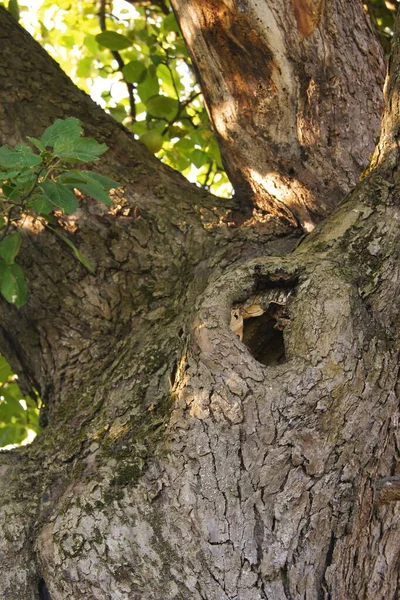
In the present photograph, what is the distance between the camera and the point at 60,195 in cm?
201

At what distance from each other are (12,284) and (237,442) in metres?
0.92

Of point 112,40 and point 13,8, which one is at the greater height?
point 13,8

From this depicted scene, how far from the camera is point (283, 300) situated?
201 cm

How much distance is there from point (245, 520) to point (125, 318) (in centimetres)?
92

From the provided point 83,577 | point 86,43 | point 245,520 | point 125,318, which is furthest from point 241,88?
point 86,43

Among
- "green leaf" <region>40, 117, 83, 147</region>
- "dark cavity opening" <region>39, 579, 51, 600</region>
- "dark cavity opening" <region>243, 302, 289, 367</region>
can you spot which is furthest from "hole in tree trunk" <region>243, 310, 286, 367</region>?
"dark cavity opening" <region>39, 579, 51, 600</region>

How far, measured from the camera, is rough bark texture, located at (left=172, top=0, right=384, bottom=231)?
253 cm

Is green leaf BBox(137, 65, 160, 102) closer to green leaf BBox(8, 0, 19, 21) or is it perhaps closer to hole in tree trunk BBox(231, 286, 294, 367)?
green leaf BBox(8, 0, 19, 21)

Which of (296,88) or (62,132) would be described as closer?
(62,132)

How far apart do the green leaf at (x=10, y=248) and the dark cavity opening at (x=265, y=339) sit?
753 millimetres

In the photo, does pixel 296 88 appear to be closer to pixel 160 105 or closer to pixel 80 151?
pixel 80 151

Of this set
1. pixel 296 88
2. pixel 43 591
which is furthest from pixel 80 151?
pixel 43 591

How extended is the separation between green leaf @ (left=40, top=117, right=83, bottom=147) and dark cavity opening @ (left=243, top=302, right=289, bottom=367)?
0.69 m

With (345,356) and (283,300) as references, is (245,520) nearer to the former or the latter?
(345,356)
